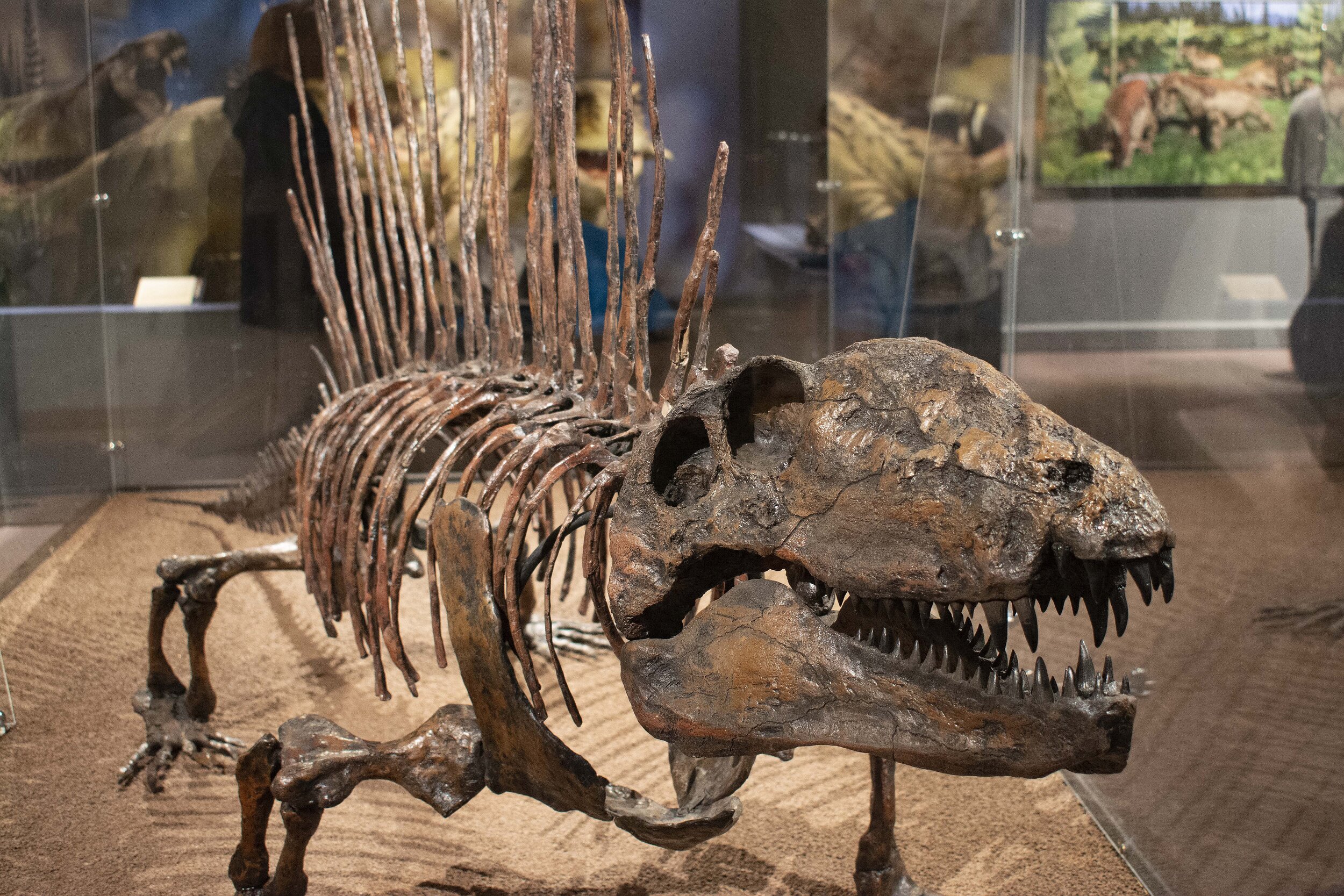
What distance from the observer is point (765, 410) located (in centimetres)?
186

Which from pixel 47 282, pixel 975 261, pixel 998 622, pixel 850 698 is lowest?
pixel 850 698

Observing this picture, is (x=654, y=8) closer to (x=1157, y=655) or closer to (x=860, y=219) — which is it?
(x=860, y=219)

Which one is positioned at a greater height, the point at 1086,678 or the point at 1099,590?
the point at 1099,590

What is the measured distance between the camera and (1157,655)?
305cm

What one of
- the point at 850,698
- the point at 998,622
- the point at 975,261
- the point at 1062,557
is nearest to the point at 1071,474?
the point at 1062,557

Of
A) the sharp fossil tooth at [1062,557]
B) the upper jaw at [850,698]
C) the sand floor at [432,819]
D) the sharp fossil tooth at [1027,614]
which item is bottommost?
the sand floor at [432,819]

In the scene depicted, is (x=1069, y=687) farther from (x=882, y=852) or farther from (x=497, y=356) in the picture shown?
(x=497, y=356)

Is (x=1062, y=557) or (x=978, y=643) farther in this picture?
(x=978, y=643)

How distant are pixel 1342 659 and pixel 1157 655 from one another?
2.65 feet

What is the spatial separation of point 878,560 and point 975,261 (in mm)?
2760

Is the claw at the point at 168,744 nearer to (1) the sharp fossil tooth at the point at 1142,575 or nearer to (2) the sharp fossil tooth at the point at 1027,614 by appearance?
(2) the sharp fossil tooth at the point at 1027,614

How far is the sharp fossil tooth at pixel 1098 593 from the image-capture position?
1.39 m

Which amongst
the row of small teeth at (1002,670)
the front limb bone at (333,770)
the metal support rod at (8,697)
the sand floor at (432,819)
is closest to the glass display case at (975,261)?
the sand floor at (432,819)

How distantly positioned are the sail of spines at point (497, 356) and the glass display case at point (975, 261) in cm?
140
